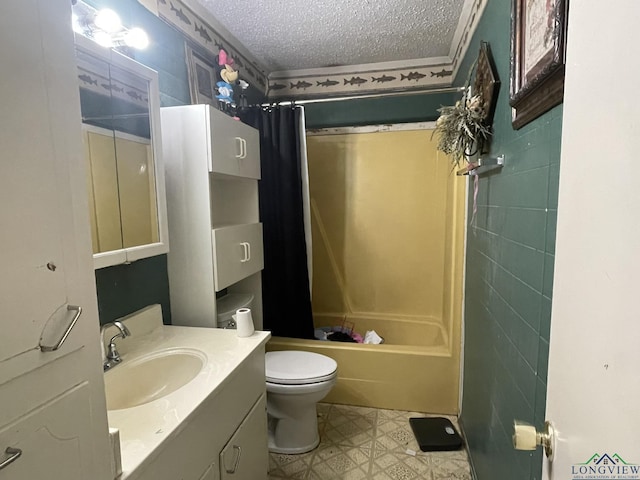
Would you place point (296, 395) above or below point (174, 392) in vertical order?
below

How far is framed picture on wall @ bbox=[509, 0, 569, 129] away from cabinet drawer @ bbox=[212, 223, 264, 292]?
4.11 feet

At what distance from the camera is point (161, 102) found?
1587 mm

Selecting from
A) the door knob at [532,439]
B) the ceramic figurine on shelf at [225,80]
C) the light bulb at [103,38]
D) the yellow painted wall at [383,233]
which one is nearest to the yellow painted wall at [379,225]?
the yellow painted wall at [383,233]

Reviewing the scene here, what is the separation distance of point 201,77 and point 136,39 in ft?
1.82

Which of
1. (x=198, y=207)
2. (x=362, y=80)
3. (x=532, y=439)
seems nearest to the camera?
(x=532, y=439)

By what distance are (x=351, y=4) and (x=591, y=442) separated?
2.01m

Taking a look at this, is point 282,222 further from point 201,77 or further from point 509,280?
point 509,280

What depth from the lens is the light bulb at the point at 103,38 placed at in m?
1.22

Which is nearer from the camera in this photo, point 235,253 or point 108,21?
point 108,21

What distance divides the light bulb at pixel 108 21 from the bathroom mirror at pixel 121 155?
139 millimetres

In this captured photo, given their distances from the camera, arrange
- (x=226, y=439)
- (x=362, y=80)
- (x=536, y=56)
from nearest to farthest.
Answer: (x=536, y=56), (x=226, y=439), (x=362, y=80)

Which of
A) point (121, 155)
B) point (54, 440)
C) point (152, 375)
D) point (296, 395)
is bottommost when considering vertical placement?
point (296, 395)

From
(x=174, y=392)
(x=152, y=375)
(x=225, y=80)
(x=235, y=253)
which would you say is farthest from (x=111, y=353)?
(x=225, y=80)

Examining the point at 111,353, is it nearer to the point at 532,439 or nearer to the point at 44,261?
the point at 44,261
